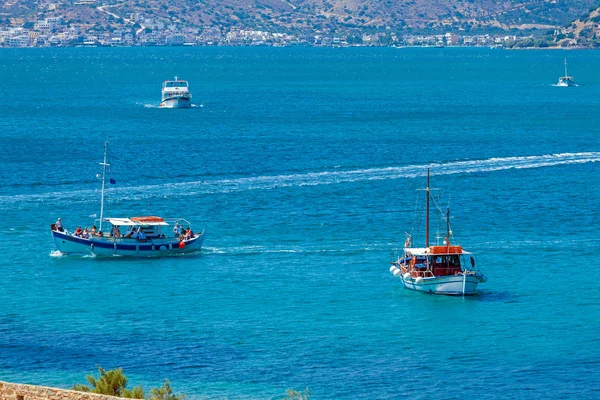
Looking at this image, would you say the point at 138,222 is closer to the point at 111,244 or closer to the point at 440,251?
the point at 111,244

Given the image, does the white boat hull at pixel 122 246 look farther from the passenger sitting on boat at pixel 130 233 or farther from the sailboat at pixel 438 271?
the sailboat at pixel 438 271

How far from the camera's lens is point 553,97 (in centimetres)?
19788

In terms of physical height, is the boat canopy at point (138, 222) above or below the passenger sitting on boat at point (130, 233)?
above

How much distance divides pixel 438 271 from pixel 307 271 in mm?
7597

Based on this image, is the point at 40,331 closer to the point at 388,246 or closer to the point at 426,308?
the point at 426,308

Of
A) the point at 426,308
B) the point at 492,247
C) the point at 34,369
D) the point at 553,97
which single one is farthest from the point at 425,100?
the point at 34,369

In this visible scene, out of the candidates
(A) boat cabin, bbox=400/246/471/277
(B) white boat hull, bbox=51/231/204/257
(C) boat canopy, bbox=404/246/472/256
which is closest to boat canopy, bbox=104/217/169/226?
(B) white boat hull, bbox=51/231/204/257

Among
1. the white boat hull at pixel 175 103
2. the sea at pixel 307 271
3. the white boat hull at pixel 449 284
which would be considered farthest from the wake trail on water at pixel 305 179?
the white boat hull at pixel 175 103

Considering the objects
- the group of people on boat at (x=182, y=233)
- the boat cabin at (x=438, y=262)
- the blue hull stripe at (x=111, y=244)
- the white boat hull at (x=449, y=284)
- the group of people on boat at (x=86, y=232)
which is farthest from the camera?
the group of people on boat at (x=182, y=233)

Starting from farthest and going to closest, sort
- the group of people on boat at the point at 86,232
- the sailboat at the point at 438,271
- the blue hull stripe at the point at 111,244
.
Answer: the group of people on boat at the point at 86,232 → the blue hull stripe at the point at 111,244 → the sailboat at the point at 438,271

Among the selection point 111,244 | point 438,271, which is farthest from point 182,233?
point 438,271

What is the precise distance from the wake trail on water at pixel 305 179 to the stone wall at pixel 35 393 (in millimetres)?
55279

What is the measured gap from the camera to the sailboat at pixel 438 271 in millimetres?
63750

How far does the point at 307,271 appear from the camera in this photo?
68750mm
